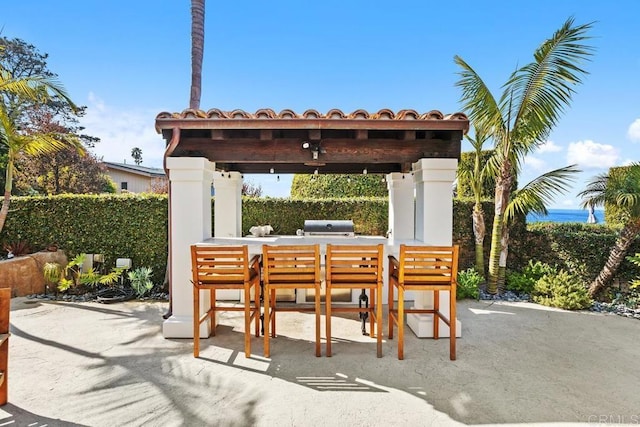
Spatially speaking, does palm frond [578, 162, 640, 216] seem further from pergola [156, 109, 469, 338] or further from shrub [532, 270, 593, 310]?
pergola [156, 109, 469, 338]

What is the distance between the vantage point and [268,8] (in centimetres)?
995

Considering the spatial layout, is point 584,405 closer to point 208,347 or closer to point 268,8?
point 208,347

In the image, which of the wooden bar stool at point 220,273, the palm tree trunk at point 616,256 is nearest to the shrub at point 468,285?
the palm tree trunk at point 616,256

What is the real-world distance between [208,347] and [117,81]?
12440mm

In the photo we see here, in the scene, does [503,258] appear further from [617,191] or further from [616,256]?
[617,191]

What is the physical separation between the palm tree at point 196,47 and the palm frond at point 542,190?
A: 763cm

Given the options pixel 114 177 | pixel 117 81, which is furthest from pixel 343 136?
pixel 114 177

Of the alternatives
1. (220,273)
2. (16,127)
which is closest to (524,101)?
(220,273)

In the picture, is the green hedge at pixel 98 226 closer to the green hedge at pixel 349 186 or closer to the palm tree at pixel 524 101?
the green hedge at pixel 349 186

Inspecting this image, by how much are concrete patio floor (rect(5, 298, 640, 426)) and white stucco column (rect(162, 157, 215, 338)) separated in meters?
0.54

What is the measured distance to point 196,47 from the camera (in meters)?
8.28

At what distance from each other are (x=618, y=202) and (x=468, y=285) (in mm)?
2872

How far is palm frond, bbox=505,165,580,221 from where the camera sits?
19.9ft

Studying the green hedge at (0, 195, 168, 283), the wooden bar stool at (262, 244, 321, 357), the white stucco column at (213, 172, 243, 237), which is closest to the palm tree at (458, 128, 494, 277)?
the wooden bar stool at (262, 244, 321, 357)
